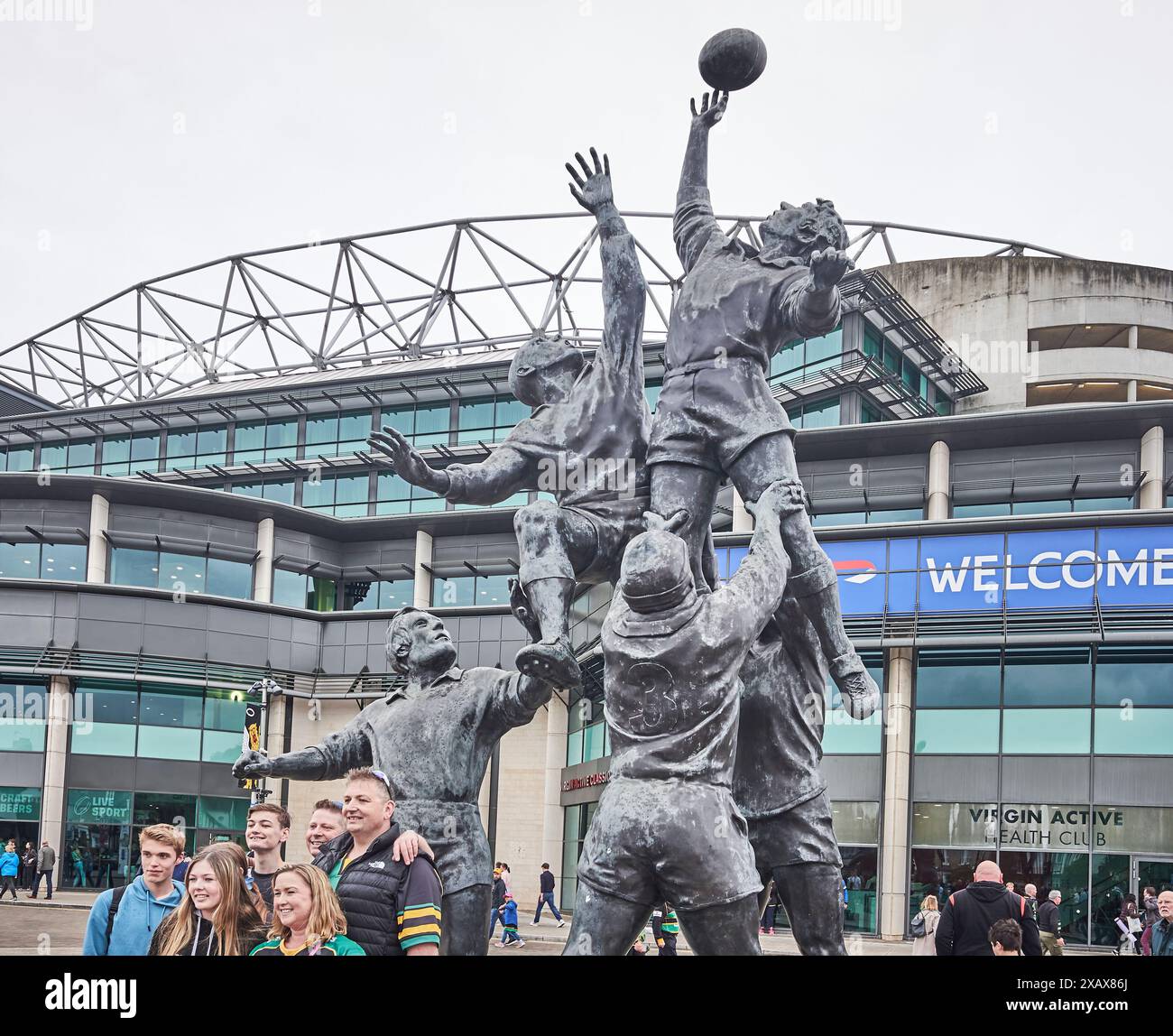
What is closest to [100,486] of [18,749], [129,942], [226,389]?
[18,749]

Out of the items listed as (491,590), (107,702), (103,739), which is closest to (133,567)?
(107,702)

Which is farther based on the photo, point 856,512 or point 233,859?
point 856,512

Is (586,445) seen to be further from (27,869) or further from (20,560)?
(20,560)

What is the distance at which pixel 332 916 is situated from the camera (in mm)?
5020

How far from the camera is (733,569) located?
3769cm

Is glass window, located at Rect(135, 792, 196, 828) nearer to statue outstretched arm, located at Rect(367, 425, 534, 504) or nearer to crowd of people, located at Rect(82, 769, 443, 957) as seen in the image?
statue outstretched arm, located at Rect(367, 425, 534, 504)

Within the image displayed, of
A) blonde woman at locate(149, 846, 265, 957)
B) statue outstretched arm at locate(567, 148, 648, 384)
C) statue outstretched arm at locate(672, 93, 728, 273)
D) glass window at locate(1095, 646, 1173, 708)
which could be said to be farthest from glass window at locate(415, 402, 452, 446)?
blonde woman at locate(149, 846, 265, 957)

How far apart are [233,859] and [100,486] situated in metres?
45.3

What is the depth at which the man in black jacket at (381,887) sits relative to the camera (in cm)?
530

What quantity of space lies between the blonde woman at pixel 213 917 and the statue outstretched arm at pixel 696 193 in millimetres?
4048

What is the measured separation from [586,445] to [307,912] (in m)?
3.11

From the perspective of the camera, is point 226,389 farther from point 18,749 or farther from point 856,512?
point 856,512

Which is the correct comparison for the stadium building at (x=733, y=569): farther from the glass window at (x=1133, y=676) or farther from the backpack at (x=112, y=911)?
the backpack at (x=112, y=911)

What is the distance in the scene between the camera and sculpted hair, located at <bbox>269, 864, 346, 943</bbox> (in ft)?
16.3
